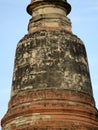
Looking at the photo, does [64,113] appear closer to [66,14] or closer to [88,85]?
[88,85]

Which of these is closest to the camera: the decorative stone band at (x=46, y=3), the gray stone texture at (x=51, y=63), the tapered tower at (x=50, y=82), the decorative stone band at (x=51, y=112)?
the decorative stone band at (x=51, y=112)

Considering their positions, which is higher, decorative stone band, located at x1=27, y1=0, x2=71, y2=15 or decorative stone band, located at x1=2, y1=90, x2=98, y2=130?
decorative stone band, located at x1=27, y1=0, x2=71, y2=15

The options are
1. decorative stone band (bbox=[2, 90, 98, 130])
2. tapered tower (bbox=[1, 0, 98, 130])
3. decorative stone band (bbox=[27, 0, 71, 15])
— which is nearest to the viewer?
decorative stone band (bbox=[2, 90, 98, 130])

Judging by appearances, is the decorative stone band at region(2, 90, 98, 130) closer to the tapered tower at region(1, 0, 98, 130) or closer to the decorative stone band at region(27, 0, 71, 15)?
the tapered tower at region(1, 0, 98, 130)

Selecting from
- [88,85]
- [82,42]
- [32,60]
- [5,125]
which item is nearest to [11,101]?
[5,125]

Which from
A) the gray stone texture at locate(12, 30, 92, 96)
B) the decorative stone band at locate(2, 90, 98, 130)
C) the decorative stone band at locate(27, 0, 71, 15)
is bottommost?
the decorative stone band at locate(2, 90, 98, 130)

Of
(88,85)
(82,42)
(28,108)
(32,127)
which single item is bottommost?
(32,127)

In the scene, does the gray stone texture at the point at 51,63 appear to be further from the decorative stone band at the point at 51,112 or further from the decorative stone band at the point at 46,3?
the decorative stone band at the point at 46,3

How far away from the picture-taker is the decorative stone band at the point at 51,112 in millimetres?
9633

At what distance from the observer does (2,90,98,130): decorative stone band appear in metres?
9.63

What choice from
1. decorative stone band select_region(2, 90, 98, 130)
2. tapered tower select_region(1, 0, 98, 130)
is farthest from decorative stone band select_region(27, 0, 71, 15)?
decorative stone band select_region(2, 90, 98, 130)

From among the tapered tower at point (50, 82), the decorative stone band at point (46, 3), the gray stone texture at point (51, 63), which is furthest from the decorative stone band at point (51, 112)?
the decorative stone band at point (46, 3)

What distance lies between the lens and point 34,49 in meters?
11.0

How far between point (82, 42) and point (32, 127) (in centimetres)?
386
